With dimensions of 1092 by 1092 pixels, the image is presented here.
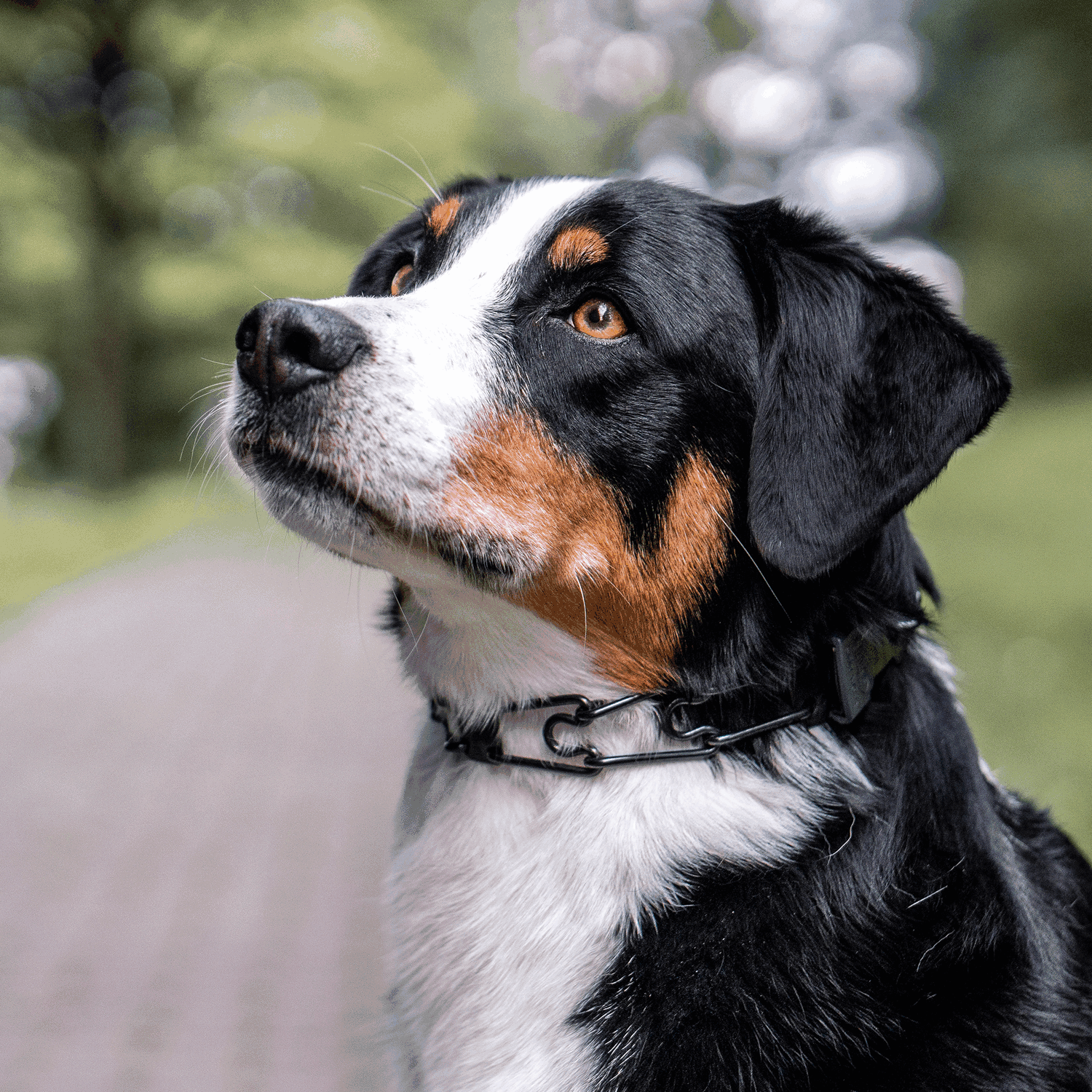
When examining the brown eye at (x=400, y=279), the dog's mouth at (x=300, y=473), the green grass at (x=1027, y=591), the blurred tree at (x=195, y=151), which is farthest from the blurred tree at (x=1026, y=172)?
the dog's mouth at (x=300, y=473)

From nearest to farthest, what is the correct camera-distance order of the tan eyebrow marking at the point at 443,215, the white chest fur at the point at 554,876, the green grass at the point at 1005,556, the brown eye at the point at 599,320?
the white chest fur at the point at 554,876 < the brown eye at the point at 599,320 < the tan eyebrow marking at the point at 443,215 < the green grass at the point at 1005,556

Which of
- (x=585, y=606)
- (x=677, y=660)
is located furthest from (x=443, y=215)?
(x=677, y=660)

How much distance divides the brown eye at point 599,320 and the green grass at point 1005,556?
103 cm

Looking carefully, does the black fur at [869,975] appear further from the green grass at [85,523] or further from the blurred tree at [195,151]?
the blurred tree at [195,151]

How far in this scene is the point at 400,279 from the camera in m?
2.70

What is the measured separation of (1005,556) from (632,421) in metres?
7.53

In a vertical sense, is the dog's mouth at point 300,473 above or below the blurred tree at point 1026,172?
below

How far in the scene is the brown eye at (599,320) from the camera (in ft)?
7.02

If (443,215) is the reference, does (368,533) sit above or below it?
below

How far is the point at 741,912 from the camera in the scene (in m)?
1.89

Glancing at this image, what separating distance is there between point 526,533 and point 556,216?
0.75m

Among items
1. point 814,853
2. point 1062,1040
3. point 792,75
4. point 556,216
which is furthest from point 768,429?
point 792,75

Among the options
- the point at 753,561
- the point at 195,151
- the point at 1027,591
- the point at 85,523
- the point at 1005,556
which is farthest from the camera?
the point at 195,151

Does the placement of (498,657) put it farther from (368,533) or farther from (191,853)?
(191,853)
